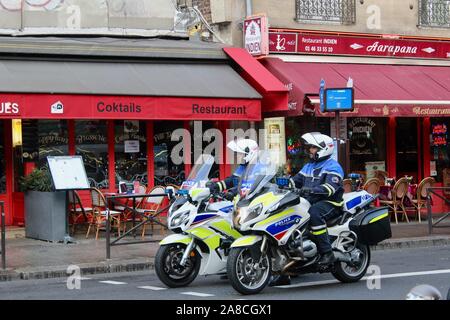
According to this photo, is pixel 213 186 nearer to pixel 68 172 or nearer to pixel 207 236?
pixel 207 236

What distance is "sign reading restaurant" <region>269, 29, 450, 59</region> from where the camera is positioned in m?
16.9

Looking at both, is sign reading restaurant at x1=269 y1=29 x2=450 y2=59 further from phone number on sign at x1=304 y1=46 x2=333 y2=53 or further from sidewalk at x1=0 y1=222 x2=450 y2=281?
sidewalk at x1=0 y1=222 x2=450 y2=281

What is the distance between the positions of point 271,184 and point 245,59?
7283 mm

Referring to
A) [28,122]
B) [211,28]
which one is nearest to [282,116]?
[211,28]

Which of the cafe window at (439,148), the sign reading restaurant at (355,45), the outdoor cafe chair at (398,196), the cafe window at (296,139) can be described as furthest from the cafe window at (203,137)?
the cafe window at (439,148)

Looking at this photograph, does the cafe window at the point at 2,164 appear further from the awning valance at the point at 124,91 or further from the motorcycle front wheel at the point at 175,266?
the motorcycle front wheel at the point at 175,266

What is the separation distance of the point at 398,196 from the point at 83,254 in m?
7.31

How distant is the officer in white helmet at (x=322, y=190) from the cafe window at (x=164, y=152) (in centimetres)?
706

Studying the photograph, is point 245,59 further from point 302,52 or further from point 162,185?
point 162,185

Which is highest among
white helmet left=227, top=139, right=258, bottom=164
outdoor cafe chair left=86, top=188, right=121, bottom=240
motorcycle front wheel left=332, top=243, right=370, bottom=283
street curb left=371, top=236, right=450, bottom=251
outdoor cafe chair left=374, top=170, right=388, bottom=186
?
white helmet left=227, top=139, right=258, bottom=164

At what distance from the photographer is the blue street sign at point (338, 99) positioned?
1381 cm

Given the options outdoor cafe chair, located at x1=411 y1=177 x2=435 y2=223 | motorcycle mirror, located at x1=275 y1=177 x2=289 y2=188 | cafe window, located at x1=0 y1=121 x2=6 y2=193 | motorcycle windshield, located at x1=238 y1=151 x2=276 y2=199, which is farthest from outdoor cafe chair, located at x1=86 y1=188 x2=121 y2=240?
outdoor cafe chair, located at x1=411 y1=177 x2=435 y2=223

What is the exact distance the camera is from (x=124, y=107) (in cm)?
1424

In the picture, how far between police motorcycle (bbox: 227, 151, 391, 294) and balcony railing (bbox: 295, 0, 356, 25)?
27.8 ft
